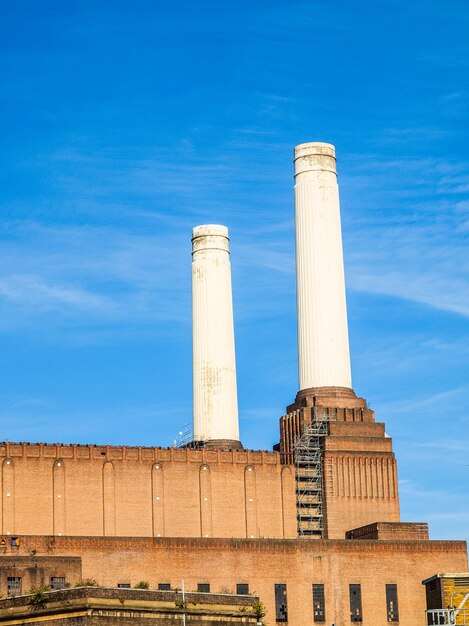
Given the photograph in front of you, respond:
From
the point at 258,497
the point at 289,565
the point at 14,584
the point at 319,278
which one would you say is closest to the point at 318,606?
the point at 289,565

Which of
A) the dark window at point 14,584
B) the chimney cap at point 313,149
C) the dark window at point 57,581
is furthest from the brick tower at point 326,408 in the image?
the dark window at point 14,584

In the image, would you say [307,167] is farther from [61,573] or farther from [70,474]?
[61,573]

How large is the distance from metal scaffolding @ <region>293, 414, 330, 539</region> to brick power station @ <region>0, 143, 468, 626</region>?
0.10 metres

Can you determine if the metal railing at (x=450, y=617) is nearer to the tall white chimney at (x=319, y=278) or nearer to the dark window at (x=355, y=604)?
the dark window at (x=355, y=604)

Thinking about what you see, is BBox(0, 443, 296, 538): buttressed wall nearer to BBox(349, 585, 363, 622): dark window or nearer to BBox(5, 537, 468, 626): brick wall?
BBox(5, 537, 468, 626): brick wall

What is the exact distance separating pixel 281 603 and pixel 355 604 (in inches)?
211

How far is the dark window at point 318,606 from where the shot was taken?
100 meters

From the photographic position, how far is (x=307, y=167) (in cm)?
11556

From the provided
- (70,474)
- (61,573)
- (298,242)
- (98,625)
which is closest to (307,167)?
(298,242)

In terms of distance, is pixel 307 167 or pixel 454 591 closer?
pixel 454 591

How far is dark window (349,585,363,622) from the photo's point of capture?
101125 millimetres

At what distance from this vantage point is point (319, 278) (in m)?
114

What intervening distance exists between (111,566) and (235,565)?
8.29 meters

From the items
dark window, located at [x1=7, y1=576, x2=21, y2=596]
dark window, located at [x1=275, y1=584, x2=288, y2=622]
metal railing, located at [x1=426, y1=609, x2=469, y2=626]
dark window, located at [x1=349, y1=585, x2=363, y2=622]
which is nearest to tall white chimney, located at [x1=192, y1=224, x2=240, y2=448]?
dark window, located at [x1=349, y1=585, x2=363, y2=622]
